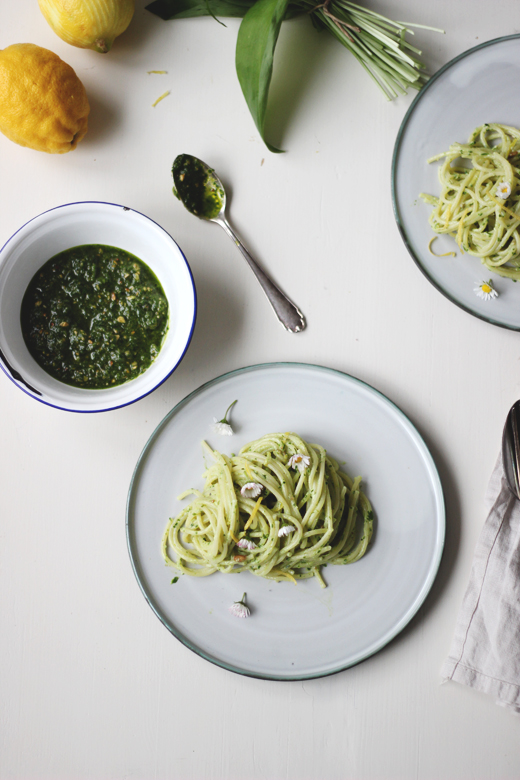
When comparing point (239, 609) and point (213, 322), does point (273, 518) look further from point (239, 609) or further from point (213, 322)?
point (213, 322)

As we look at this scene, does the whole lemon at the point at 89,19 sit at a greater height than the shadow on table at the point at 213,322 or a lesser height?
greater

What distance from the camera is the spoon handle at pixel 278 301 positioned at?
1.80 metres

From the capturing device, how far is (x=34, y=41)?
73.1 inches

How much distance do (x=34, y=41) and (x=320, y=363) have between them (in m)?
1.46

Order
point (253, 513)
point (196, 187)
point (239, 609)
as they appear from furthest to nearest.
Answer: point (196, 187), point (239, 609), point (253, 513)

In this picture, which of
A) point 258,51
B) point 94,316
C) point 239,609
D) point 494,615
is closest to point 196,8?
point 258,51

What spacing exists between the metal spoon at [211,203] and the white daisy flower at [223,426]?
0.35m

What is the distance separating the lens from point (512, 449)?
1.77 meters

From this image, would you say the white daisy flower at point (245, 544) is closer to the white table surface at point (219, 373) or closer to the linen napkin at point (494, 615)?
the white table surface at point (219, 373)

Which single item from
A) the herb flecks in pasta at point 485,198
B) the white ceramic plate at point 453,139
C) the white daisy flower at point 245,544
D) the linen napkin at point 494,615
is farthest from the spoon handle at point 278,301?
the linen napkin at point 494,615

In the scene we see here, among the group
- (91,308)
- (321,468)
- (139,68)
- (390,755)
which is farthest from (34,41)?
(390,755)

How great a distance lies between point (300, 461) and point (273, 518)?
19cm

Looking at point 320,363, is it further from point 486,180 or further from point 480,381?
point 486,180

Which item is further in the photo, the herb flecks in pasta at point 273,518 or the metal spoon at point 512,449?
the metal spoon at point 512,449
